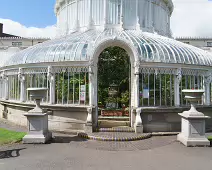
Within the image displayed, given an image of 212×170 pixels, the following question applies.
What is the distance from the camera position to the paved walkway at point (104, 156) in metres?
6.55

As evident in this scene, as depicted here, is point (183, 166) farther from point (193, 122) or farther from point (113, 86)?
point (113, 86)

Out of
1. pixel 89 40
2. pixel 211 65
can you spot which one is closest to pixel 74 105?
pixel 89 40

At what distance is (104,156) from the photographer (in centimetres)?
752

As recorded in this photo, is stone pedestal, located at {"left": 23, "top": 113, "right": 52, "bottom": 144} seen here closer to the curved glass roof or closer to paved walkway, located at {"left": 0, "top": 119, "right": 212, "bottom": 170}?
paved walkway, located at {"left": 0, "top": 119, "right": 212, "bottom": 170}

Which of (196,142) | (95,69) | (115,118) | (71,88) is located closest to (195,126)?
(196,142)

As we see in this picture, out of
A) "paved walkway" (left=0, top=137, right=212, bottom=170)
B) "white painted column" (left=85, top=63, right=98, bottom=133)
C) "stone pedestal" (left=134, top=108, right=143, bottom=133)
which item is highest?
"white painted column" (left=85, top=63, right=98, bottom=133)

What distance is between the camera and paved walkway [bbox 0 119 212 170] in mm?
6551

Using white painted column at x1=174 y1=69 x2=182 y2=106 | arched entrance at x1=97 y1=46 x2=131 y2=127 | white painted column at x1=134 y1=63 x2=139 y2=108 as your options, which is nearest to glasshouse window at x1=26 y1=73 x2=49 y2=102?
white painted column at x1=134 y1=63 x2=139 y2=108

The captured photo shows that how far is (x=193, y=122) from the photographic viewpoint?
29.6 feet

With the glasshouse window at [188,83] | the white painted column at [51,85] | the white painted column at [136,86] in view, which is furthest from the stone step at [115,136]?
the glasshouse window at [188,83]

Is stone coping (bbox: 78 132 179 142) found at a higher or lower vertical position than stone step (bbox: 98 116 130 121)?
lower

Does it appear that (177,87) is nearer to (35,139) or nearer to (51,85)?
(51,85)

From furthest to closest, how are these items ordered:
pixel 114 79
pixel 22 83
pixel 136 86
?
pixel 114 79 → pixel 22 83 → pixel 136 86

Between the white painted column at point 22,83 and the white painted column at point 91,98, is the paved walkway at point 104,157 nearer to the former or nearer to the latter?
the white painted column at point 91,98
